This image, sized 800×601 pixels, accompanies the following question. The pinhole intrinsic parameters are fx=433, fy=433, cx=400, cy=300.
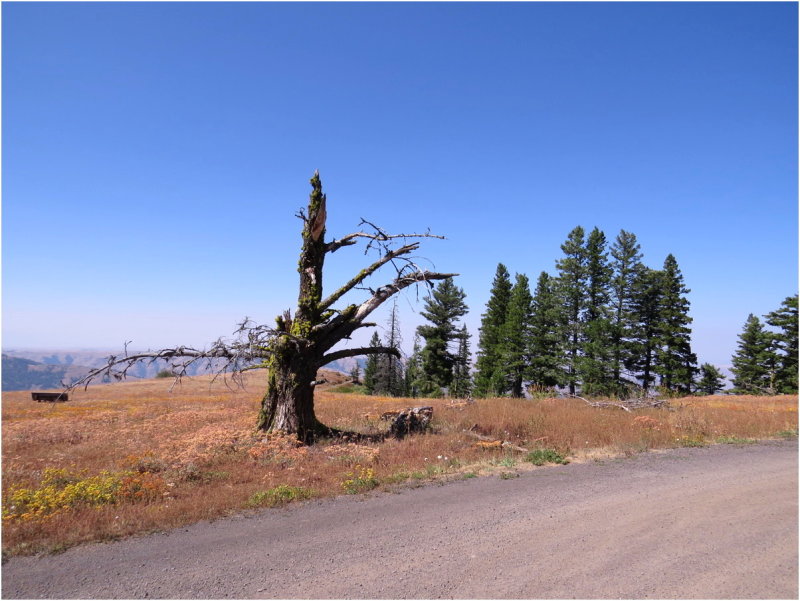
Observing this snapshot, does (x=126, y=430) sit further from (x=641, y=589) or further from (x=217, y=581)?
(x=641, y=589)

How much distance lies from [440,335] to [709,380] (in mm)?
29659

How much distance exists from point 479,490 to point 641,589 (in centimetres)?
306

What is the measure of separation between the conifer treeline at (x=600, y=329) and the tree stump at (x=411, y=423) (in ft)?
97.2

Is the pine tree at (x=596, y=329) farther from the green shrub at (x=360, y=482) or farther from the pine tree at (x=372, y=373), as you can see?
the green shrub at (x=360, y=482)

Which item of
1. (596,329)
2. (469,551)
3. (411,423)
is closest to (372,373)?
(596,329)

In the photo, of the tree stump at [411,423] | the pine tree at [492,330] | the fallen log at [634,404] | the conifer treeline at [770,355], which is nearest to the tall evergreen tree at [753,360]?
the conifer treeline at [770,355]

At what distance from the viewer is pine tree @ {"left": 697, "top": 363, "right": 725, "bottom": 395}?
45844 millimetres

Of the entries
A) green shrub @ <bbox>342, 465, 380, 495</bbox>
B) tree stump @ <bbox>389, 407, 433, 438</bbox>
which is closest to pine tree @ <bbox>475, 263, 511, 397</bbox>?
tree stump @ <bbox>389, 407, 433, 438</bbox>

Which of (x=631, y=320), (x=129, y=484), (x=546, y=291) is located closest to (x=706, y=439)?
(x=129, y=484)

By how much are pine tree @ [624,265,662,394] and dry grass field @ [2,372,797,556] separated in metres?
28.1

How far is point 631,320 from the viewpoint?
135 ft

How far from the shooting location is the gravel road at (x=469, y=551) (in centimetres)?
405

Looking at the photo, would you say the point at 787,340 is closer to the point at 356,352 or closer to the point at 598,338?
the point at 598,338

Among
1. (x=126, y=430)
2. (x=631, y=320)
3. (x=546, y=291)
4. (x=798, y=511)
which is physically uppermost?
(x=546, y=291)
